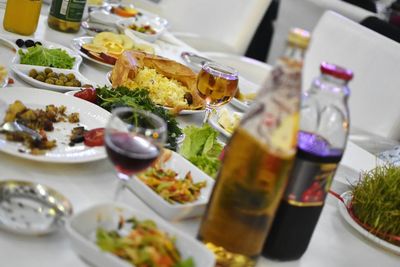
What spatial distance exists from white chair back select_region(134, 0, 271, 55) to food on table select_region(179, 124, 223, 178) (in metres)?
1.54

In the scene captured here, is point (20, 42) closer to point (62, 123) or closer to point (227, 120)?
point (62, 123)

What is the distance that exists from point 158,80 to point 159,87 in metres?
0.04

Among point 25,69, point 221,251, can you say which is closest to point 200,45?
point 25,69

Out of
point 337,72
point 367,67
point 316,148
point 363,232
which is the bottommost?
point 363,232

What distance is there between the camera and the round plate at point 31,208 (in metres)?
0.82

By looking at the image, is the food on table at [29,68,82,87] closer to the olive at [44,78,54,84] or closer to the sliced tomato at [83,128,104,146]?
the olive at [44,78,54,84]

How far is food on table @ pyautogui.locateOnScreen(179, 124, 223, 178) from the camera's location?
1.21 meters

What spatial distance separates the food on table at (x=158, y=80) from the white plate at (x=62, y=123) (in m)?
0.18

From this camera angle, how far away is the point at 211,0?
299 centimetres

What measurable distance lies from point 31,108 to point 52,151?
19 centimetres

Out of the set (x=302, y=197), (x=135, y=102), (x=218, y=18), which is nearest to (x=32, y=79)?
(x=135, y=102)

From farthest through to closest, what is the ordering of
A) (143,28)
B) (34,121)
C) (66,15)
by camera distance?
(143,28) → (66,15) → (34,121)

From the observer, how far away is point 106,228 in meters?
0.85

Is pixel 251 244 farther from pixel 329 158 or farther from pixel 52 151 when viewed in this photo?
pixel 52 151
